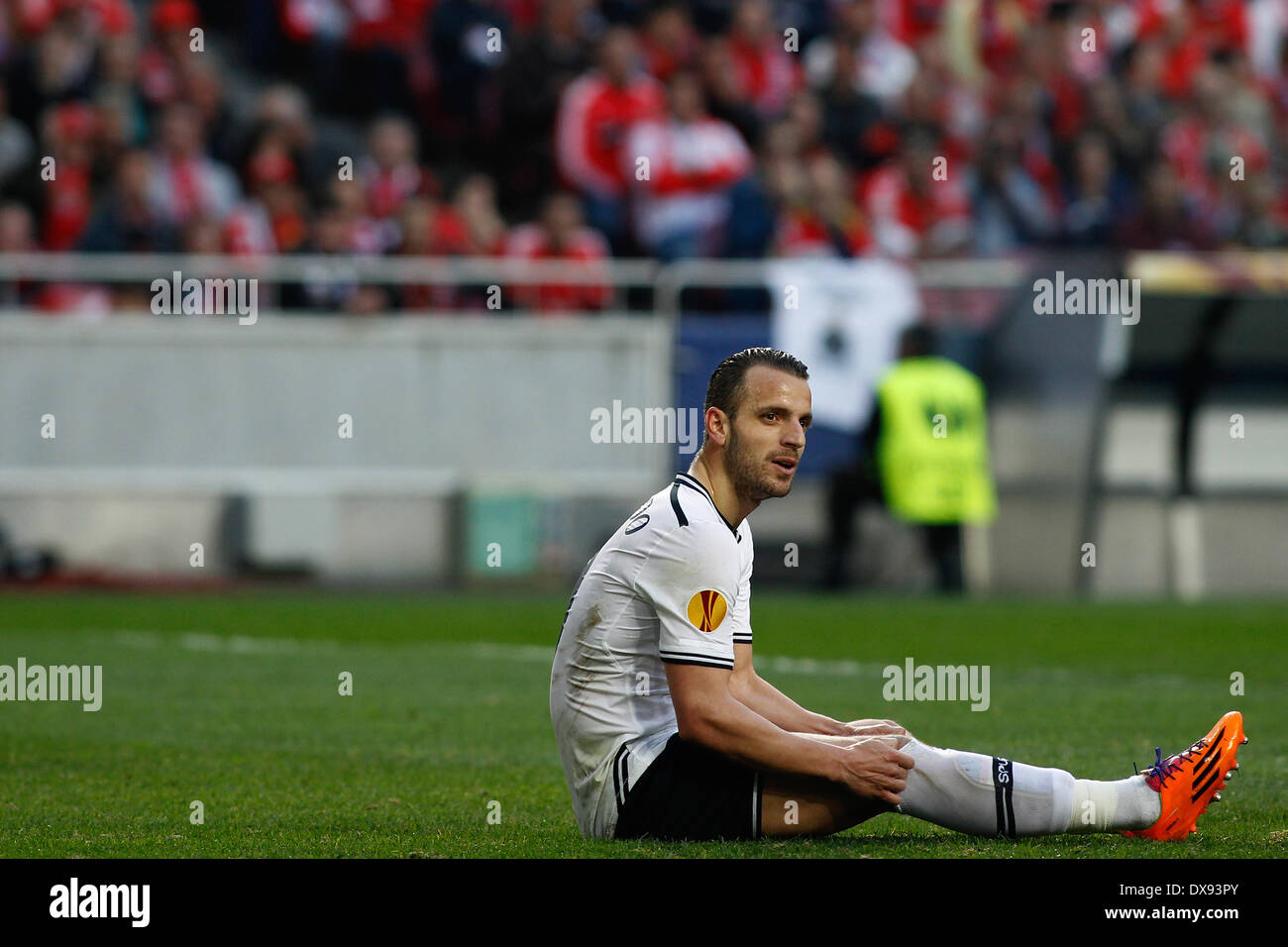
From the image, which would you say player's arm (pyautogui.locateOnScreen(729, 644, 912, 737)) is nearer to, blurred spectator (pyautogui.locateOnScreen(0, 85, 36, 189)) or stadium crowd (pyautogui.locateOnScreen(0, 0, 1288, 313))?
stadium crowd (pyautogui.locateOnScreen(0, 0, 1288, 313))

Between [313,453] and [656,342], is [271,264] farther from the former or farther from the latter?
[656,342]

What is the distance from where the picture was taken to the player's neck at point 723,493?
20.9 ft

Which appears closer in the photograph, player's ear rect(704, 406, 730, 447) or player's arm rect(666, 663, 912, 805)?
player's arm rect(666, 663, 912, 805)

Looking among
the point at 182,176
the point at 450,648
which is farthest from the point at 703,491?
the point at 182,176

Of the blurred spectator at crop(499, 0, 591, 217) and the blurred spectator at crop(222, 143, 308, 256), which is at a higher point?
the blurred spectator at crop(499, 0, 591, 217)

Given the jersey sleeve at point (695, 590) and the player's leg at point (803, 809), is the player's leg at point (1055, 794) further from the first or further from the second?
the jersey sleeve at point (695, 590)

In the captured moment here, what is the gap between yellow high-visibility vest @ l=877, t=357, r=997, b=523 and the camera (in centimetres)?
1744

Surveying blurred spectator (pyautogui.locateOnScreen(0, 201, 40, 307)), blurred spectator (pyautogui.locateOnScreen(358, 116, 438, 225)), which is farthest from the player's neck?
blurred spectator (pyautogui.locateOnScreen(358, 116, 438, 225))

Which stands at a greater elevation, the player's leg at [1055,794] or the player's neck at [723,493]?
the player's neck at [723,493]

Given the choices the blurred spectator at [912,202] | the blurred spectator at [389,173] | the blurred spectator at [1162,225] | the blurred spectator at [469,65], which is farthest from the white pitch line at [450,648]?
the blurred spectator at [1162,225]

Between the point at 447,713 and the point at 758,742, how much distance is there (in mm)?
4415

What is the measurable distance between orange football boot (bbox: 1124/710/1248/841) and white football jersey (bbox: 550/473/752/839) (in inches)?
53.6

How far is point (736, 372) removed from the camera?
6340 mm

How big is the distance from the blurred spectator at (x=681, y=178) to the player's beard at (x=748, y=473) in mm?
13136
